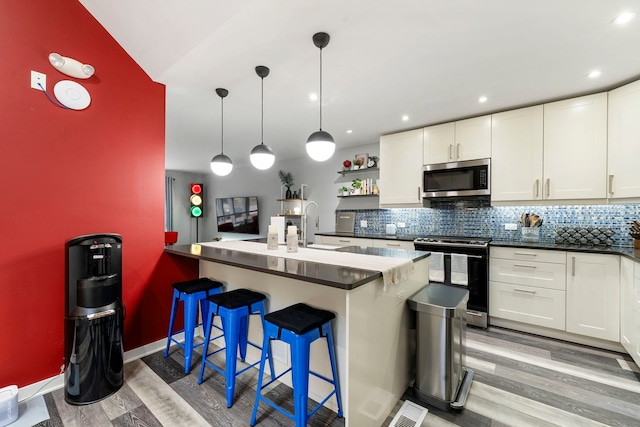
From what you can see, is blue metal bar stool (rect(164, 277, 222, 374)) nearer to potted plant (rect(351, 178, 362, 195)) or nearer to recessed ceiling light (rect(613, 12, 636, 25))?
potted plant (rect(351, 178, 362, 195))

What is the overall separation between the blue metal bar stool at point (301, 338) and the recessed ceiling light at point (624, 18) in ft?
8.28

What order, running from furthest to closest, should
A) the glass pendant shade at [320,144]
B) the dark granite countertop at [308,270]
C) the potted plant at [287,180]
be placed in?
1. the potted plant at [287,180]
2. the glass pendant shade at [320,144]
3. the dark granite countertop at [308,270]

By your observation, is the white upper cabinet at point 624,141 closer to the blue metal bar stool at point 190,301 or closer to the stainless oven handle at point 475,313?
the stainless oven handle at point 475,313

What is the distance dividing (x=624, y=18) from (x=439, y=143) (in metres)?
1.91

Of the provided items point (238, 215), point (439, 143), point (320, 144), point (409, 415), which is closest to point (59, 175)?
point (320, 144)

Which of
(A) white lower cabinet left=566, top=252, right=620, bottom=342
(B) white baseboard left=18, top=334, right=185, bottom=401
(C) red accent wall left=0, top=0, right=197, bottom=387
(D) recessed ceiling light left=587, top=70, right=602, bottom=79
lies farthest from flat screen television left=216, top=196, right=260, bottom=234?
(D) recessed ceiling light left=587, top=70, right=602, bottom=79

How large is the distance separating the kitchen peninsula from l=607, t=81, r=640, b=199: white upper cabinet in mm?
2034

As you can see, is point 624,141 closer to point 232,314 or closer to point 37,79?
point 232,314

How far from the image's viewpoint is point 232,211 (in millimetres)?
7230

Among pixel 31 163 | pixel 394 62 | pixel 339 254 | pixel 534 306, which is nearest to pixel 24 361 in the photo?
pixel 31 163

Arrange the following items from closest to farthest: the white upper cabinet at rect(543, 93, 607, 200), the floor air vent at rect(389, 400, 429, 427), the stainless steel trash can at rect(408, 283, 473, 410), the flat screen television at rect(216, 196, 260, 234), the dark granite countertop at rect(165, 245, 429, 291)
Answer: the dark granite countertop at rect(165, 245, 429, 291), the floor air vent at rect(389, 400, 429, 427), the stainless steel trash can at rect(408, 283, 473, 410), the white upper cabinet at rect(543, 93, 607, 200), the flat screen television at rect(216, 196, 260, 234)

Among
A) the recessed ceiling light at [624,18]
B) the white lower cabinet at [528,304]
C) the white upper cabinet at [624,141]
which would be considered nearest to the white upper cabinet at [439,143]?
the white upper cabinet at [624,141]

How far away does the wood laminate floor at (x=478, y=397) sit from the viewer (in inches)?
65.6

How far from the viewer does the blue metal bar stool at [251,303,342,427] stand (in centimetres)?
144
